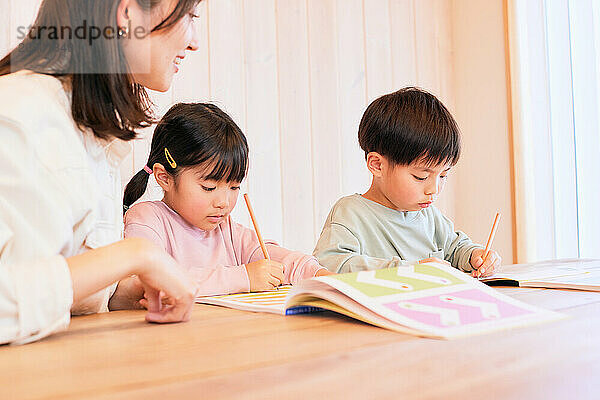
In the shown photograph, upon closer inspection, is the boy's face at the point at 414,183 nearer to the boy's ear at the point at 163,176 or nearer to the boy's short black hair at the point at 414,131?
the boy's short black hair at the point at 414,131

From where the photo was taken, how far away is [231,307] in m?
0.83

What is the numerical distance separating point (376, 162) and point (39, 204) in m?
1.04

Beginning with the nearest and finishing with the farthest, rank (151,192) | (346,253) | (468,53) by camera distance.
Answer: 1. (346,253)
2. (151,192)
3. (468,53)

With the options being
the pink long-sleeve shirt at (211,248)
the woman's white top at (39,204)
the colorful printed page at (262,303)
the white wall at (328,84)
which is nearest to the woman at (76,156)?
the woman's white top at (39,204)

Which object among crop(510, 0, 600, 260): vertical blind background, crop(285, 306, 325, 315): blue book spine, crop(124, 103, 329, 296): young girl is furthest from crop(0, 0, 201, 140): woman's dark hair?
crop(510, 0, 600, 260): vertical blind background

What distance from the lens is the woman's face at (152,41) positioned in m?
0.82

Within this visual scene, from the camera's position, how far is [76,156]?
0.71m

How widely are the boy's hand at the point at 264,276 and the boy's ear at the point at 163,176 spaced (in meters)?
0.31

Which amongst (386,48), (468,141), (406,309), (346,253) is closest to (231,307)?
(406,309)

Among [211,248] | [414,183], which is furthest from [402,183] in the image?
[211,248]

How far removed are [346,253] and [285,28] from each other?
3.14ft

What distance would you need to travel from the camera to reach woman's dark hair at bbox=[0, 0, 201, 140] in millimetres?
780

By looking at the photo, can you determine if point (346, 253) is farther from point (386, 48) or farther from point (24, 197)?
point (386, 48)

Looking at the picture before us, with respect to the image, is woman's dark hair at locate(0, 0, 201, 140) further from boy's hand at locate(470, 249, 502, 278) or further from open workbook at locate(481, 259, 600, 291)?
boy's hand at locate(470, 249, 502, 278)
